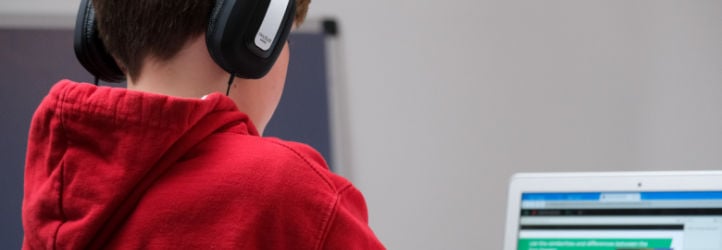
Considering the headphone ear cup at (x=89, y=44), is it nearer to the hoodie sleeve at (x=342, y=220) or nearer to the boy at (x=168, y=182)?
the boy at (x=168, y=182)

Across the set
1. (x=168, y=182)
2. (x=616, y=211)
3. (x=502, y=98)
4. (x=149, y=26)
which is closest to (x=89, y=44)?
(x=149, y=26)

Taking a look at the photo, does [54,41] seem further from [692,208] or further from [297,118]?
[692,208]

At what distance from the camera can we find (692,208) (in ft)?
2.88

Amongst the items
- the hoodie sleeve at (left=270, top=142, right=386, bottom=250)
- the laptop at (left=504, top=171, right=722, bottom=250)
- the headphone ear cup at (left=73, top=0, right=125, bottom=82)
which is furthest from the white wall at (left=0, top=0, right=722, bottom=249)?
the hoodie sleeve at (left=270, top=142, right=386, bottom=250)

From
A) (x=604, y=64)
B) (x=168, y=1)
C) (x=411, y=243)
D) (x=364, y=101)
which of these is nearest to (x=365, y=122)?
(x=364, y=101)

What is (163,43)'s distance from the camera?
658 mm

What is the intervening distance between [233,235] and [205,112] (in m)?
0.09

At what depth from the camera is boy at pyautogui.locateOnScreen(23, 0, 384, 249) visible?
564 millimetres

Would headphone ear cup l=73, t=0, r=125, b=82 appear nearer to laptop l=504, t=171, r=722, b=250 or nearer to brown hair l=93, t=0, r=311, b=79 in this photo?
brown hair l=93, t=0, r=311, b=79

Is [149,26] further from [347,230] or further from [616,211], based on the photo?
[616,211]

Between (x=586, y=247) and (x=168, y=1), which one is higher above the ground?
(x=168, y=1)

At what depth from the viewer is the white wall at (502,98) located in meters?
2.33

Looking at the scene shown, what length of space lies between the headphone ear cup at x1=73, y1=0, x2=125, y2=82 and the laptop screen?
1.68 ft

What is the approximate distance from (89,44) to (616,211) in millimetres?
604
